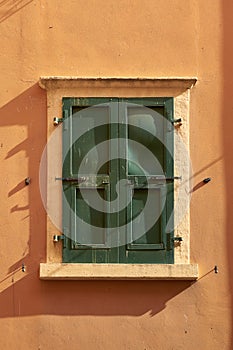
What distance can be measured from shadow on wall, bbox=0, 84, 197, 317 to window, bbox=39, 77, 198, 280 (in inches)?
4.1

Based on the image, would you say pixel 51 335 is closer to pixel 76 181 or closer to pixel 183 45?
pixel 76 181

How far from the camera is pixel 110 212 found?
7.11m

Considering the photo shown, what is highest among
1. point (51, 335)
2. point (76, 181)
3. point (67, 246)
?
point (76, 181)

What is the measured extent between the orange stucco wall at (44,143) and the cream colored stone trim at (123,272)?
10 cm

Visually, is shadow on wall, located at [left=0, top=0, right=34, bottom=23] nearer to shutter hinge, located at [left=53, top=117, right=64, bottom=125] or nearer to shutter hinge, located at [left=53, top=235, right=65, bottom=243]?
shutter hinge, located at [left=53, top=117, right=64, bottom=125]

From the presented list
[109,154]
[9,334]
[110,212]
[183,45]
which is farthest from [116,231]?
[183,45]

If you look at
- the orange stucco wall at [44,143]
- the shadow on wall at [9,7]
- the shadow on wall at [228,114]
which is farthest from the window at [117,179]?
the shadow on wall at [9,7]

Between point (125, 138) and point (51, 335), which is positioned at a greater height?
point (125, 138)

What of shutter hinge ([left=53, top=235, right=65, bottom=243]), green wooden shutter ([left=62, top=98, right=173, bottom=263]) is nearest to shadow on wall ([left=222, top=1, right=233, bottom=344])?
green wooden shutter ([left=62, top=98, right=173, bottom=263])

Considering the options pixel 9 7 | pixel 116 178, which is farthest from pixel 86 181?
pixel 9 7

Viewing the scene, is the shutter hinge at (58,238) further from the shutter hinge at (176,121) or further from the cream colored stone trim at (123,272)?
the shutter hinge at (176,121)

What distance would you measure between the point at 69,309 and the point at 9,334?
22.3 inches

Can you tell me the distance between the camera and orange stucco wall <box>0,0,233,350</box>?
7098 millimetres

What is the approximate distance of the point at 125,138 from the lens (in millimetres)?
7176
